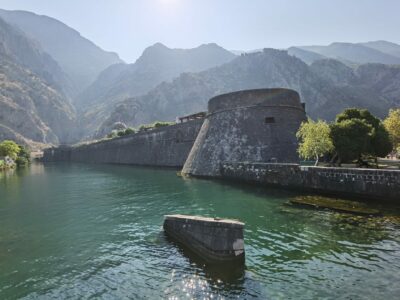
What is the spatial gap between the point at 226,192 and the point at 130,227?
38.1ft

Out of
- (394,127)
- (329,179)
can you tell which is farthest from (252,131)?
(394,127)

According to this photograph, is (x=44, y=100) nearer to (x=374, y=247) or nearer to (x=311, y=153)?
(x=311, y=153)

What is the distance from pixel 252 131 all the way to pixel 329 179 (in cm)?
1338

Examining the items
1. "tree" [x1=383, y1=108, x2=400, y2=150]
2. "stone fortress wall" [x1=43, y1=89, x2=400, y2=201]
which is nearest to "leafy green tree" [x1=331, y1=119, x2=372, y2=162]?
"stone fortress wall" [x1=43, y1=89, x2=400, y2=201]

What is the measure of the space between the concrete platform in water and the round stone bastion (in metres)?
22.1

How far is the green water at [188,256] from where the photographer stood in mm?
9812

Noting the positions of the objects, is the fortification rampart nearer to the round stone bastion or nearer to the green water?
the round stone bastion

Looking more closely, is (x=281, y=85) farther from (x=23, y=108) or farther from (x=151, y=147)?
(x=23, y=108)

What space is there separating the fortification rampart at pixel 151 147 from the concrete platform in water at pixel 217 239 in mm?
38610

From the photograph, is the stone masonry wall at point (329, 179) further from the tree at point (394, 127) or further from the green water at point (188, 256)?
the tree at point (394, 127)

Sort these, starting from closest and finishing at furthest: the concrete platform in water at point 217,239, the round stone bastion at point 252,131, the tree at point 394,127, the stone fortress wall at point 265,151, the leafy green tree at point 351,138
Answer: the concrete platform in water at point 217,239 → the stone fortress wall at point 265,151 → the leafy green tree at point 351,138 → the round stone bastion at point 252,131 → the tree at point 394,127

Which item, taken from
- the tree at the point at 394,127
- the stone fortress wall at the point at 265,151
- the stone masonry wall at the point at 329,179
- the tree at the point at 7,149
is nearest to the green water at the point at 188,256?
the stone masonry wall at the point at 329,179

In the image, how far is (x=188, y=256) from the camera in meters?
12.5

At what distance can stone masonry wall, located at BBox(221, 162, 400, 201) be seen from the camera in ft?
67.4
